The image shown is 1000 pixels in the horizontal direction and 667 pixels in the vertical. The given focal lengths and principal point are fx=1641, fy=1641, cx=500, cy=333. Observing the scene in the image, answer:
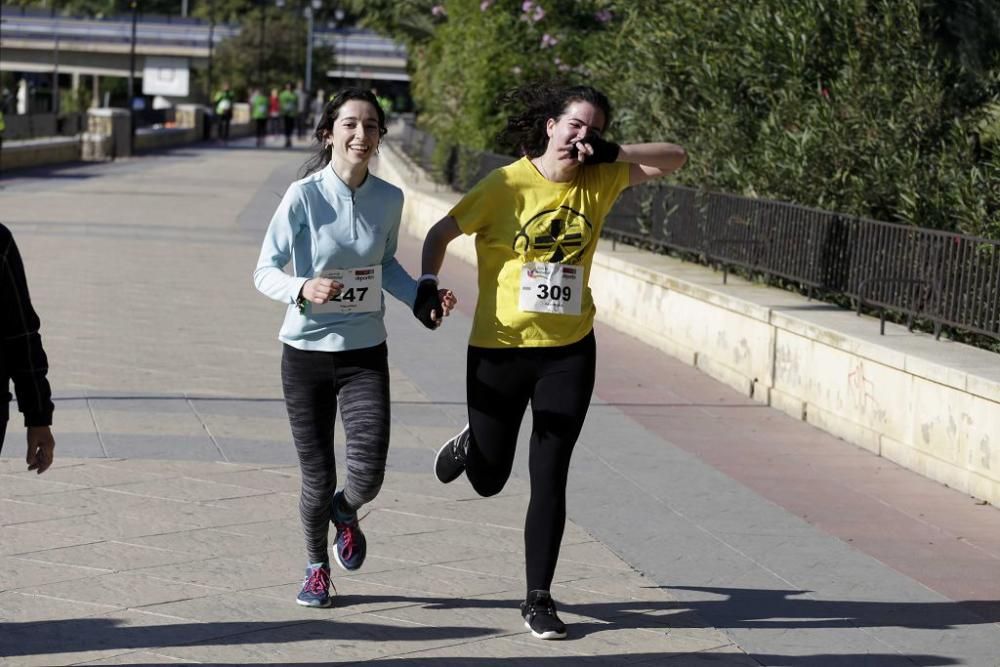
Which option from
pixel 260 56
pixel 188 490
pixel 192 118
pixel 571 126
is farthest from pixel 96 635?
pixel 260 56

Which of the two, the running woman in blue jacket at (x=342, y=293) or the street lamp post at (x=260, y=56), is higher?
the street lamp post at (x=260, y=56)

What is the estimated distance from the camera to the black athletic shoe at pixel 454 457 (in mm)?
5680

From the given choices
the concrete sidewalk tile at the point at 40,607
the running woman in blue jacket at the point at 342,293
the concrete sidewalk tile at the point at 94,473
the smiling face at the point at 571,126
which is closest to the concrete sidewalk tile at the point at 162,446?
the concrete sidewalk tile at the point at 94,473

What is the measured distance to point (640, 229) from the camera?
1491 centimetres

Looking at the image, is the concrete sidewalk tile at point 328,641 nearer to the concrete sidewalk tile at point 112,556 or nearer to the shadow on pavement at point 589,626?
the shadow on pavement at point 589,626

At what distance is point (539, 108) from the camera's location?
5457 millimetres

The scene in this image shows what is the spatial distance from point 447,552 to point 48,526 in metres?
1.55

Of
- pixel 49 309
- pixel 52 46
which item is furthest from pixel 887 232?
pixel 52 46

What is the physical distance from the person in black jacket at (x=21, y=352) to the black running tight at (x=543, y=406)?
5.06 ft

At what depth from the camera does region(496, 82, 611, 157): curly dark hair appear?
5.39m

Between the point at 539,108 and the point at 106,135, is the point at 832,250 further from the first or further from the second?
the point at 106,135

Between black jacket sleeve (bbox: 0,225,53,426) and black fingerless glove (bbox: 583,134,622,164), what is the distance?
6.15ft

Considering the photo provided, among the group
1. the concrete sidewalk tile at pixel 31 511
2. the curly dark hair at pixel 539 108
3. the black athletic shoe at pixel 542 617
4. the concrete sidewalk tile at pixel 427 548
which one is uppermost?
the curly dark hair at pixel 539 108

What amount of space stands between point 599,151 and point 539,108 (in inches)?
11.6
